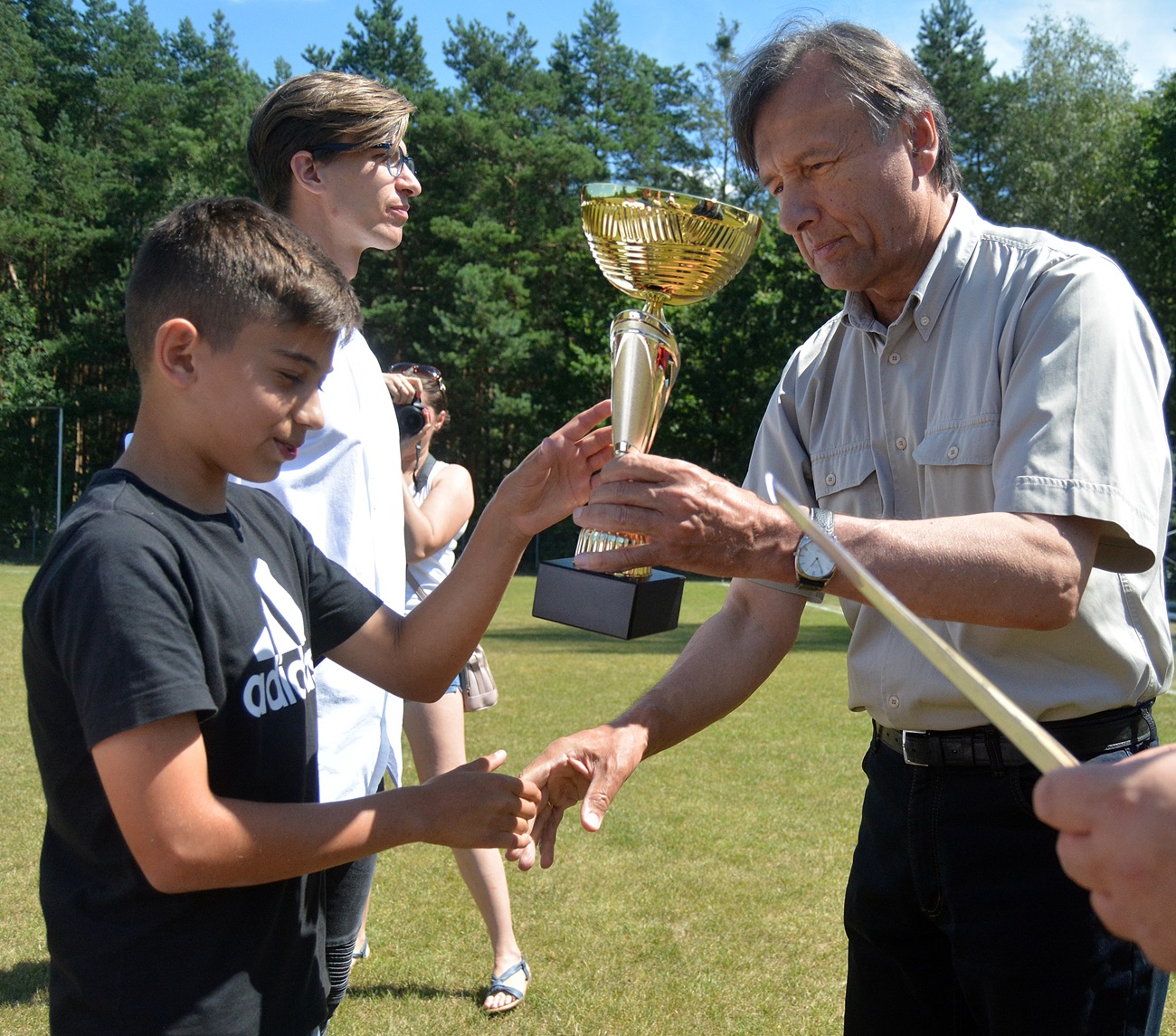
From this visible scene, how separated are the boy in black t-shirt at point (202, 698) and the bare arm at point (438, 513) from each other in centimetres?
214

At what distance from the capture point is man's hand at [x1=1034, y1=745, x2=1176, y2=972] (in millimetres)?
874

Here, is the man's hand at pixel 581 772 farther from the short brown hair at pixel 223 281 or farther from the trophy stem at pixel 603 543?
the short brown hair at pixel 223 281

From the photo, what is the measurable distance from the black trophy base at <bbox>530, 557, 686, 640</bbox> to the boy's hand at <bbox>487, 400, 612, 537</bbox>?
113 millimetres

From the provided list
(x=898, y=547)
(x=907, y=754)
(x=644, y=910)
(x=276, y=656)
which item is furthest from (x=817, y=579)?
(x=644, y=910)

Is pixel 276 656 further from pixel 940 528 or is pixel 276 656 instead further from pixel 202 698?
pixel 940 528

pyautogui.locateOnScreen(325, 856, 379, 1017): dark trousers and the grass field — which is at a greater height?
pyautogui.locateOnScreen(325, 856, 379, 1017): dark trousers

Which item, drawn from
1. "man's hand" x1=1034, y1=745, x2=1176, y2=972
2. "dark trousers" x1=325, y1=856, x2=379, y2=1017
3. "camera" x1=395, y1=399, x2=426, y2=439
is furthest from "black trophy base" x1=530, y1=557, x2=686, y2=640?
"camera" x1=395, y1=399, x2=426, y2=439

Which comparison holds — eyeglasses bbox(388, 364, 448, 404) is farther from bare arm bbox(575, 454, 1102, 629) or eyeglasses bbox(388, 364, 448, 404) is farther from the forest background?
the forest background

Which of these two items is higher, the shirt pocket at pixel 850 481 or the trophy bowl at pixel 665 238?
the trophy bowl at pixel 665 238

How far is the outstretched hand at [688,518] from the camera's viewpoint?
1812 millimetres

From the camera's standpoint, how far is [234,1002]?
67.7 inches

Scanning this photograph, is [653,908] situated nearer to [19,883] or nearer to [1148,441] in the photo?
[19,883]

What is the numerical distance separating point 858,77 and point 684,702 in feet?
4.41

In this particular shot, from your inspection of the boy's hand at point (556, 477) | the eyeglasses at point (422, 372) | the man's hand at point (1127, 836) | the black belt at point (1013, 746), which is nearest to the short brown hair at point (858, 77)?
the boy's hand at point (556, 477)
